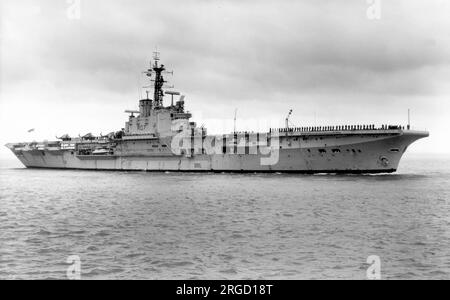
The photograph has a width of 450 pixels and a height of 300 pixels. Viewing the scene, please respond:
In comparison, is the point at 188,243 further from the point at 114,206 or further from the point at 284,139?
the point at 284,139

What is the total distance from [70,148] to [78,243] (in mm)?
37720

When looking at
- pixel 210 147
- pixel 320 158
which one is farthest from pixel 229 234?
pixel 210 147

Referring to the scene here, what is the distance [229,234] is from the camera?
13.4 meters

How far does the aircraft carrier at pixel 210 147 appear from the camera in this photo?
3127cm

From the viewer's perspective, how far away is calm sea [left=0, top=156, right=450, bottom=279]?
992 centimetres

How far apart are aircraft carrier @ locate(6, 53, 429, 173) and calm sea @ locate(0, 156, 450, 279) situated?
7803 millimetres

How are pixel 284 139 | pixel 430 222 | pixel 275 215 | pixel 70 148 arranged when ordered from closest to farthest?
pixel 430 222, pixel 275 215, pixel 284 139, pixel 70 148

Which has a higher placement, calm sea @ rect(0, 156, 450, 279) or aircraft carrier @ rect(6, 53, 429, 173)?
aircraft carrier @ rect(6, 53, 429, 173)

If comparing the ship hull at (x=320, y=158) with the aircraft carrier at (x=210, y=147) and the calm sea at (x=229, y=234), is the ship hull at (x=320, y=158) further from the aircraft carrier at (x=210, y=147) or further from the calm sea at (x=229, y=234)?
the calm sea at (x=229, y=234)

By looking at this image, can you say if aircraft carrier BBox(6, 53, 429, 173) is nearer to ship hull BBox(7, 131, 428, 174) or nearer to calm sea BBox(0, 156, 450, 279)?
ship hull BBox(7, 131, 428, 174)

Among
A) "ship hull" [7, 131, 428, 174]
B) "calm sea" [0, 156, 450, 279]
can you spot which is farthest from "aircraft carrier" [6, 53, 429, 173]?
"calm sea" [0, 156, 450, 279]

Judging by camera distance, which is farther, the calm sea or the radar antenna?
the radar antenna
